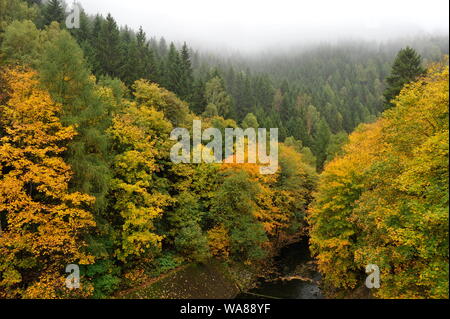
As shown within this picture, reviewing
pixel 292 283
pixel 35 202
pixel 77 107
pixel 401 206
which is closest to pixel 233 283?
pixel 292 283

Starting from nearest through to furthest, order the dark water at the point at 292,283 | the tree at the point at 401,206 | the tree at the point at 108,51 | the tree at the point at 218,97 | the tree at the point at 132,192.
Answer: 1. the tree at the point at 401,206
2. the tree at the point at 132,192
3. the dark water at the point at 292,283
4. the tree at the point at 108,51
5. the tree at the point at 218,97

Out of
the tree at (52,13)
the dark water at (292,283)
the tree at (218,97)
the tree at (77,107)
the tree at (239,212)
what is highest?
the tree at (52,13)

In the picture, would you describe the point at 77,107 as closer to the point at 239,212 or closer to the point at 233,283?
the point at 239,212

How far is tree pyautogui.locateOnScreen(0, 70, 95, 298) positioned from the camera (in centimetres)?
1503

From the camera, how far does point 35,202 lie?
16.0m

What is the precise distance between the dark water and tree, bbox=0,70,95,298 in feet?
53.6

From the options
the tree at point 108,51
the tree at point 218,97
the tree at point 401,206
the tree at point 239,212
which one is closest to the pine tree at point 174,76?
the tree at point 218,97

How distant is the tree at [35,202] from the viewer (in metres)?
15.0

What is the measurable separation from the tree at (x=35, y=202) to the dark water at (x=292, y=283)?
53.6ft

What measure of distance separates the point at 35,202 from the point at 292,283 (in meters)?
24.2

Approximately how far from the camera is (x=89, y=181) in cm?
1845

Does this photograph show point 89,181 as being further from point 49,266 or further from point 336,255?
point 336,255

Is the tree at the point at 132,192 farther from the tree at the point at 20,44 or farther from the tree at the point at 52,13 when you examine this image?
the tree at the point at 52,13

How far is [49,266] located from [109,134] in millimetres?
9242
